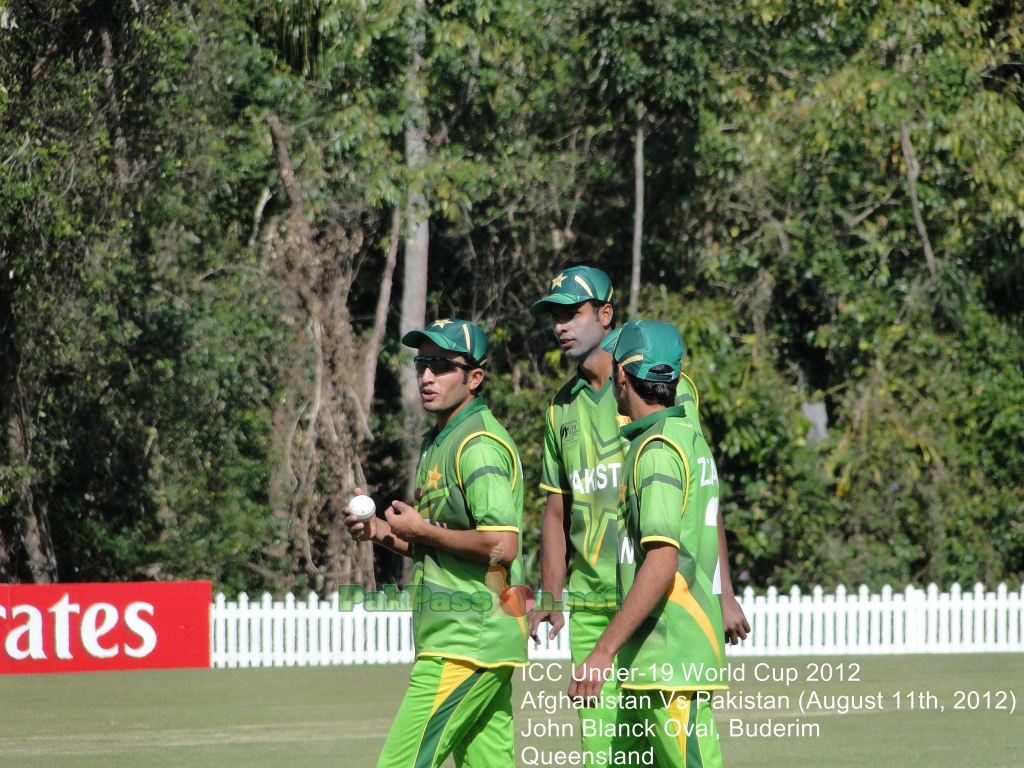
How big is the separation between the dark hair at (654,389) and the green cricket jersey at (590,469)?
3.07 feet

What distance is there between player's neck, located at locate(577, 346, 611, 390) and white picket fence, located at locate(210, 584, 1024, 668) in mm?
8567

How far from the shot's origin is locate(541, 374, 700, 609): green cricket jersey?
5355mm

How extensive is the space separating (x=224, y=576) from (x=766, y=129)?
29.4 ft

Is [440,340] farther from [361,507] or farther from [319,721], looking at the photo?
[319,721]

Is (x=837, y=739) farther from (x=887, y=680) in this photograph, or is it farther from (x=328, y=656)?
(x=328, y=656)

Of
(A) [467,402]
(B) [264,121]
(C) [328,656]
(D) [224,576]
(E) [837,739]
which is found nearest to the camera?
(A) [467,402]

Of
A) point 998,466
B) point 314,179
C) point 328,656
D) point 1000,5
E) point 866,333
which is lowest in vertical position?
point 328,656

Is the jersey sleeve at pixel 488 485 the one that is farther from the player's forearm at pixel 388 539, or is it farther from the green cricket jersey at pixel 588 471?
the green cricket jersey at pixel 588 471

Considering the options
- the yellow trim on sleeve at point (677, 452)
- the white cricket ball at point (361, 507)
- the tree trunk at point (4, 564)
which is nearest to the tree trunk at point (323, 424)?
the tree trunk at point (4, 564)

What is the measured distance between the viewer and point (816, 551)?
54.6 ft

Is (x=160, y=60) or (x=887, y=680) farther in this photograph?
(x=160, y=60)

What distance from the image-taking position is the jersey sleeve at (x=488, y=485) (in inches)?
184

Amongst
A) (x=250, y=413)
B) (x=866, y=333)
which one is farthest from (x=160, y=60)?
(x=866, y=333)

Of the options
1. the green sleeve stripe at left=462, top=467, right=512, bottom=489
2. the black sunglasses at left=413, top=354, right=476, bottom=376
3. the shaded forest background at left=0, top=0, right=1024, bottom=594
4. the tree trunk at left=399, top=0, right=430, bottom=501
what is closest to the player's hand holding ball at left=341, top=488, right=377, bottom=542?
the green sleeve stripe at left=462, top=467, right=512, bottom=489
